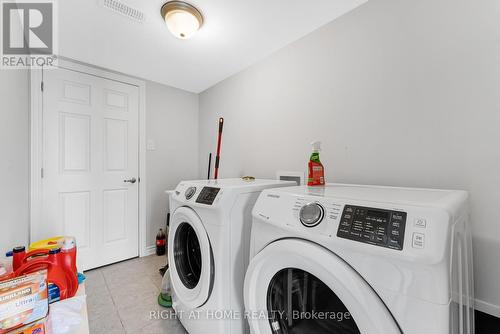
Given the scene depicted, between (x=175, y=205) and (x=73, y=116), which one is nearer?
(x=175, y=205)

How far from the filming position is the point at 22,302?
2.12 ft

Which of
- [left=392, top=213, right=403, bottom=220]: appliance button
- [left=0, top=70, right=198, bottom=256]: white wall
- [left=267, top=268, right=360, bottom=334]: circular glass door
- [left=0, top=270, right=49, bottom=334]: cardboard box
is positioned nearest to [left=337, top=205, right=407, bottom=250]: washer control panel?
[left=392, top=213, right=403, bottom=220]: appliance button

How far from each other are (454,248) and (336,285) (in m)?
0.31

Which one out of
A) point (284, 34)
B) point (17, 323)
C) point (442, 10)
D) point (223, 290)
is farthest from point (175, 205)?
point (442, 10)

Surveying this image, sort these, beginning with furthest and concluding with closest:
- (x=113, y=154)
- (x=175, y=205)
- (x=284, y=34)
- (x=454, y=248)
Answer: (x=113, y=154)
(x=284, y=34)
(x=175, y=205)
(x=454, y=248)

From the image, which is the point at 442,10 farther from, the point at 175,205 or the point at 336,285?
the point at 175,205

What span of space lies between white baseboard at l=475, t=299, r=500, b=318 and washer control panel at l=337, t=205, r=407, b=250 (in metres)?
0.85

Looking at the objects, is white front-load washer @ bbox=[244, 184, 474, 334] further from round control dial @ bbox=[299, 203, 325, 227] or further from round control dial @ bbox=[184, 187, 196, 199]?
round control dial @ bbox=[184, 187, 196, 199]

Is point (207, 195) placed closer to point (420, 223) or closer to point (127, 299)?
point (420, 223)

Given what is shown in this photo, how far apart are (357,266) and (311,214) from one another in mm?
193

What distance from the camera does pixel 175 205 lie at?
1.46m

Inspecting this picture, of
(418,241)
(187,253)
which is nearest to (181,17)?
(187,253)

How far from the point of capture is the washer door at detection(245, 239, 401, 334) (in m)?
0.55

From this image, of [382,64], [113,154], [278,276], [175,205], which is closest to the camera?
[278,276]
